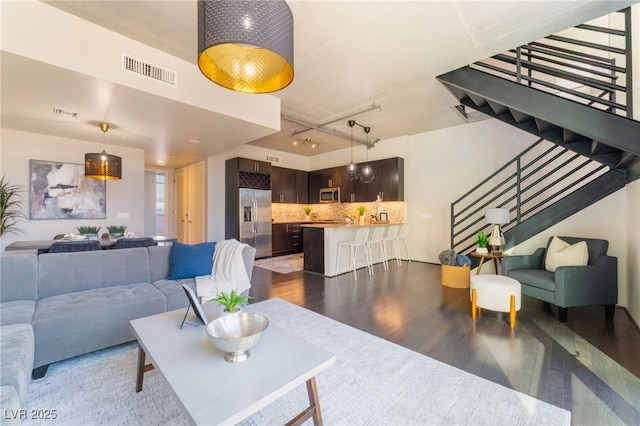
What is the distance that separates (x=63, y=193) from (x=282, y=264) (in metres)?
4.46

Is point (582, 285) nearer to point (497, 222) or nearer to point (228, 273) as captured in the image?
point (497, 222)

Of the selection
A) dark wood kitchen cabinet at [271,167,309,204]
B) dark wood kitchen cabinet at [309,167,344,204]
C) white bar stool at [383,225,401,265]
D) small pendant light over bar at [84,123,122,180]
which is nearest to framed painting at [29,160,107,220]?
small pendant light over bar at [84,123,122,180]

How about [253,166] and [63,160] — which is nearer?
[63,160]

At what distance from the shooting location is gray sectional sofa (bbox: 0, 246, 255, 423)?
180cm

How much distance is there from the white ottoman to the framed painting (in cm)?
675

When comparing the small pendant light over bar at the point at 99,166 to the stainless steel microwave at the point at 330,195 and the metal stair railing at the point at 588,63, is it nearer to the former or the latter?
the stainless steel microwave at the point at 330,195

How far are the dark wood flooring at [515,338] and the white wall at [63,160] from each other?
3.59 meters

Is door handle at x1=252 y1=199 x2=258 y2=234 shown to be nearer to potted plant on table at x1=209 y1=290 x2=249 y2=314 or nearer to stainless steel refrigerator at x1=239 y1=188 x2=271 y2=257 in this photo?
stainless steel refrigerator at x1=239 y1=188 x2=271 y2=257

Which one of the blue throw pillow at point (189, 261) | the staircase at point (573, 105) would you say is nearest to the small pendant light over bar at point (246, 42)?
the blue throw pillow at point (189, 261)

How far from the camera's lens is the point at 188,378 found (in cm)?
121

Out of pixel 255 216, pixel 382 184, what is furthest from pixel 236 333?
pixel 382 184

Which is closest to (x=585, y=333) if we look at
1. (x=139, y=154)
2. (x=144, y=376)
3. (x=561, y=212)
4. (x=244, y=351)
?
(x=561, y=212)

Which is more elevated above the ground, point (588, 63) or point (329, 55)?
point (329, 55)

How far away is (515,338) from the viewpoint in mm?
2604
